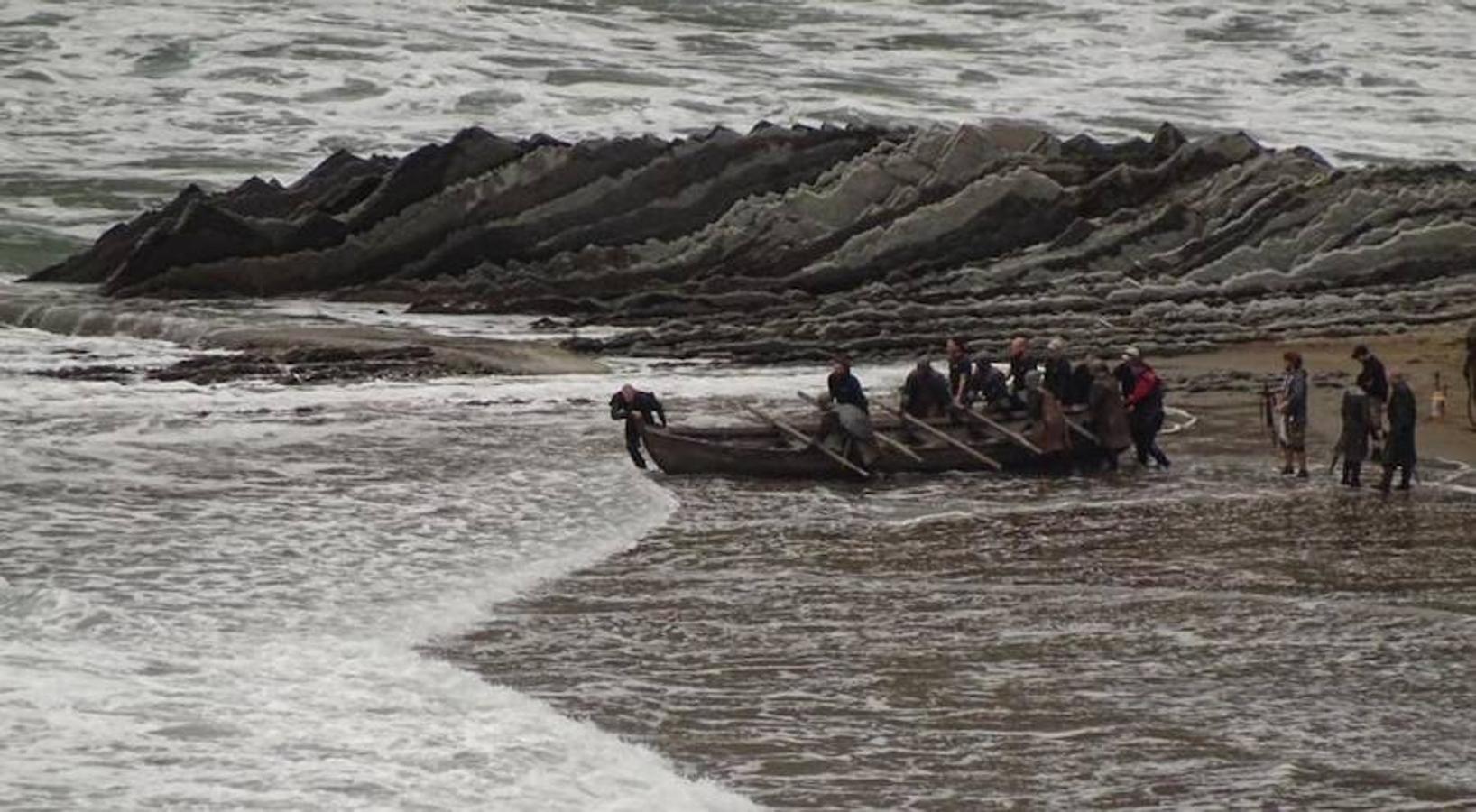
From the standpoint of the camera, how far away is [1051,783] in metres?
12.8

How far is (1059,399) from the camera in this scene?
2341 cm

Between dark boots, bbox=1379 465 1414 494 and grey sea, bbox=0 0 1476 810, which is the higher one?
dark boots, bbox=1379 465 1414 494

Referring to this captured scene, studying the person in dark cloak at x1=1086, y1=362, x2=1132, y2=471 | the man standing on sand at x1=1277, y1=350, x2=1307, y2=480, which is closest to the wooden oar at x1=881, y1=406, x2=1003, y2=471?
the person in dark cloak at x1=1086, y1=362, x2=1132, y2=471

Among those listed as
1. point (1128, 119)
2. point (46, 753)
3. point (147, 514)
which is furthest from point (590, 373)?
point (1128, 119)

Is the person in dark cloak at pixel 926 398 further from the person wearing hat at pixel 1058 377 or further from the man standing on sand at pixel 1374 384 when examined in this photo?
the man standing on sand at pixel 1374 384

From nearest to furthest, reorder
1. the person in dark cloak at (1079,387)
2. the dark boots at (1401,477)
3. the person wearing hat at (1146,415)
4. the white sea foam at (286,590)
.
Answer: the white sea foam at (286,590) < the dark boots at (1401,477) < the person wearing hat at (1146,415) < the person in dark cloak at (1079,387)

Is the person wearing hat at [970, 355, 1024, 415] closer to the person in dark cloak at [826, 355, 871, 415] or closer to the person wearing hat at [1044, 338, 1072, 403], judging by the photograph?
the person wearing hat at [1044, 338, 1072, 403]

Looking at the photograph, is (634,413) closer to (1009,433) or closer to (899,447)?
(899,447)

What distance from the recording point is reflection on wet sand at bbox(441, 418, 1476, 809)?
13.1 m

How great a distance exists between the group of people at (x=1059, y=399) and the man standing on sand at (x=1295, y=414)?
1100mm

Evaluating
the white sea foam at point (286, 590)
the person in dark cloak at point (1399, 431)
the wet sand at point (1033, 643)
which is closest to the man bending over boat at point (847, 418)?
the wet sand at point (1033, 643)

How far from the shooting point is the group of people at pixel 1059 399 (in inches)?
886

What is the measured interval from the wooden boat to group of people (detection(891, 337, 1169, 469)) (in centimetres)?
15

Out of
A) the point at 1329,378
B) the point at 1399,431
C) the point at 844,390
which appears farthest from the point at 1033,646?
the point at 1329,378
